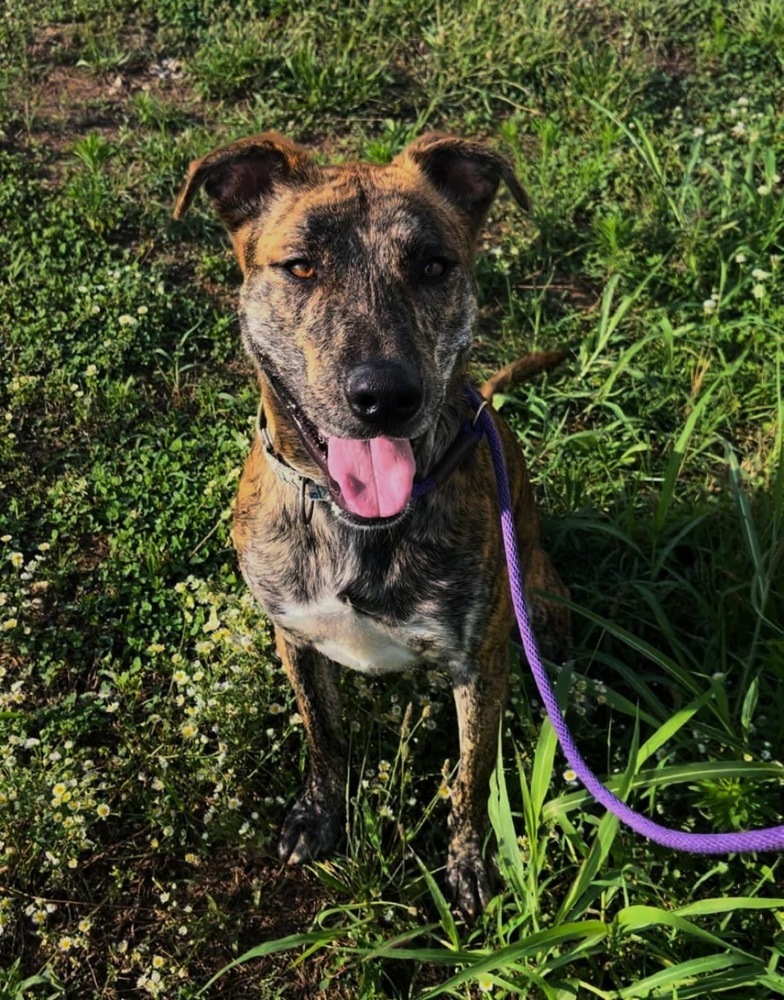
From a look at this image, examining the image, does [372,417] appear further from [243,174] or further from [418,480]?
[243,174]

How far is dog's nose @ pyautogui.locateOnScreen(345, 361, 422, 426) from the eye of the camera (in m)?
2.21

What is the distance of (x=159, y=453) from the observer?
13.9ft

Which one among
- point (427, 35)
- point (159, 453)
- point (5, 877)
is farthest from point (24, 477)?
point (427, 35)

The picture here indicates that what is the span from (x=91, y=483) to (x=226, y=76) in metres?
3.00

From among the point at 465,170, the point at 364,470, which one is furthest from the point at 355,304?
the point at 465,170

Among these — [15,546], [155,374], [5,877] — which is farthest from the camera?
[155,374]

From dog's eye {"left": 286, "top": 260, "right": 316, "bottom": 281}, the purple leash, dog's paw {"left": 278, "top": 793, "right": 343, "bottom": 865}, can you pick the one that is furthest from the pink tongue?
dog's paw {"left": 278, "top": 793, "right": 343, "bottom": 865}

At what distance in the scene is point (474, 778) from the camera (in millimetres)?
2977

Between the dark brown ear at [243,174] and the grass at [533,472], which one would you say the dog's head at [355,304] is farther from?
the grass at [533,472]

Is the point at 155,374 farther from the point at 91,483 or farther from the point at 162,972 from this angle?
the point at 162,972

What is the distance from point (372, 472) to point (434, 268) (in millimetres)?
619

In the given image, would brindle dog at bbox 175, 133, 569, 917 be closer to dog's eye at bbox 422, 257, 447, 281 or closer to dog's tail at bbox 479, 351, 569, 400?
dog's eye at bbox 422, 257, 447, 281

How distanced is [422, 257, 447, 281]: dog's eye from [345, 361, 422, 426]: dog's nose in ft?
1.39

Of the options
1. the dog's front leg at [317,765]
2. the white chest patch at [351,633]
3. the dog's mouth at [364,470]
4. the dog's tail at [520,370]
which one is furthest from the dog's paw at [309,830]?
the dog's tail at [520,370]
